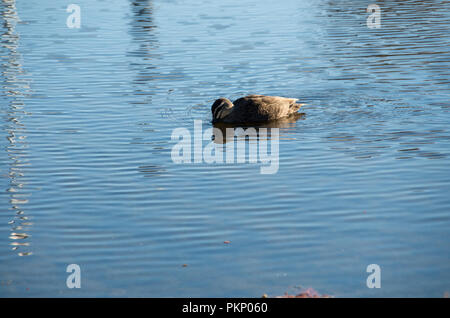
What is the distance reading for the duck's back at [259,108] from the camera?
561 inches

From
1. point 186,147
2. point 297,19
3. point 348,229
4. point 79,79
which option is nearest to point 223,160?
point 186,147

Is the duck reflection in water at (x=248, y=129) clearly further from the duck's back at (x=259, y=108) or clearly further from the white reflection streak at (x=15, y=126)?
the white reflection streak at (x=15, y=126)

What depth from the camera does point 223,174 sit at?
1104 centimetres

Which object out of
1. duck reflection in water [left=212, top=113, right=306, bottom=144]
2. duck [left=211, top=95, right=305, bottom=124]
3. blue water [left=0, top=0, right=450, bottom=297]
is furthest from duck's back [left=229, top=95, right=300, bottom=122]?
blue water [left=0, top=0, right=450, bottom=297]

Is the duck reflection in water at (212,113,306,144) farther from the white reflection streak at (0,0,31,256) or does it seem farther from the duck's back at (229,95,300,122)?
the white reflection streak at (0,0,31,256)

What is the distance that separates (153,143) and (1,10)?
22221mm

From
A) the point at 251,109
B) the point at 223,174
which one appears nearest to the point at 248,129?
the point at 251,109

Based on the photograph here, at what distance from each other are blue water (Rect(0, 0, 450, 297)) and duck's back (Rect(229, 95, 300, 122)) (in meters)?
0.50

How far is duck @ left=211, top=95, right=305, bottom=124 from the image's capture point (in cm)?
1420

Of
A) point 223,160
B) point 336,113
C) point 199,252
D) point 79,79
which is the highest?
point 79,79

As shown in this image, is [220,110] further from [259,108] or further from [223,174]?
[223,174]

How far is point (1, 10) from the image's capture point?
32219 mm

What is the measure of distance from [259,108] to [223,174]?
11.5 ft

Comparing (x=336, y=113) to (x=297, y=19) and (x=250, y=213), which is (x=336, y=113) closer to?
(x=250, y=213)
